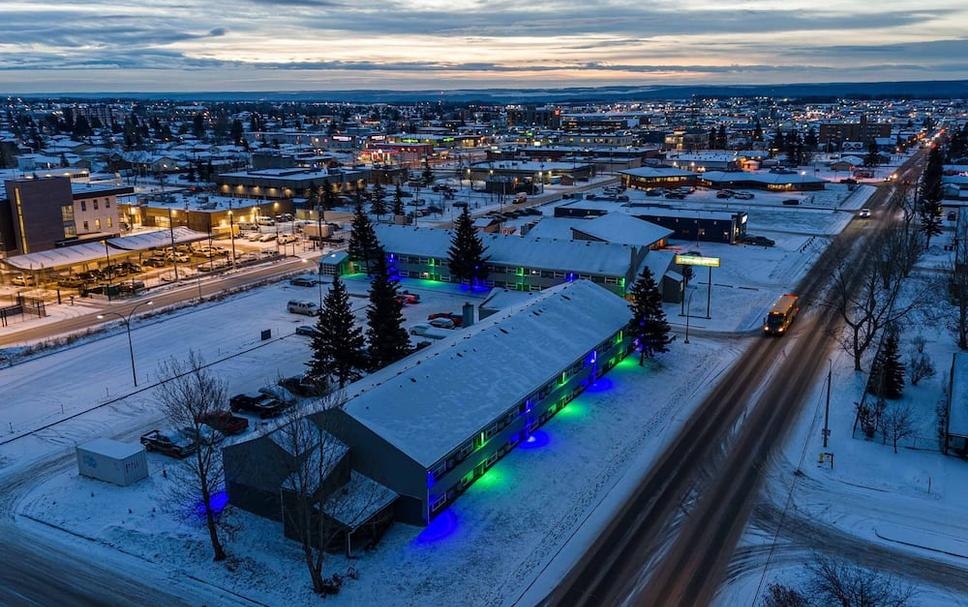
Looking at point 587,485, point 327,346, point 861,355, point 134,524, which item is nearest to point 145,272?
point 327,346

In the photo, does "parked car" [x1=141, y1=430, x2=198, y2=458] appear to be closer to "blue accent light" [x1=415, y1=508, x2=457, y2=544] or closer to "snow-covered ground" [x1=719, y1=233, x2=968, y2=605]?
"blue accent light" [x1=415, y1=508, x2=457, y2=544]

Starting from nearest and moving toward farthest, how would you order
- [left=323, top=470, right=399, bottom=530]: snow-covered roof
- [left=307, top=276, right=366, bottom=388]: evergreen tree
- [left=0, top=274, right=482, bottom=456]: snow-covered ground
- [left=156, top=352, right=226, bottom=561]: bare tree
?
1. [left=156, top=352, right=226, bottom=561]: bare tree
2. [left=323, top=470, right=399, bottom=530]: snow-covered roof
3. [left=0, top=274, right=482, bottom=456]: snow-covered ground
4. [left=307, top=276, right=366, bottom=388]: evergreen tree


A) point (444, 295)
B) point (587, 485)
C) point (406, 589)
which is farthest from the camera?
point (444, 295)

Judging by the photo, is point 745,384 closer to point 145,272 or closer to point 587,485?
point 587,485

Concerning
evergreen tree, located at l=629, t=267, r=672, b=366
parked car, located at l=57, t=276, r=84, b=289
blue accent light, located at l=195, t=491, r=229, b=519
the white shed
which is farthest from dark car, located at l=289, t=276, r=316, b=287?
blue accent light, located at l=195, t=491, r=229, b=519

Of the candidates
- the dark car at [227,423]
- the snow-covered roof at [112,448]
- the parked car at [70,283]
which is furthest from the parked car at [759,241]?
the parked car at [70,283]

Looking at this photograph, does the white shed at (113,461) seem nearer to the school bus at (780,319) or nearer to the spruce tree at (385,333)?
the spruce tree at (385,333)
